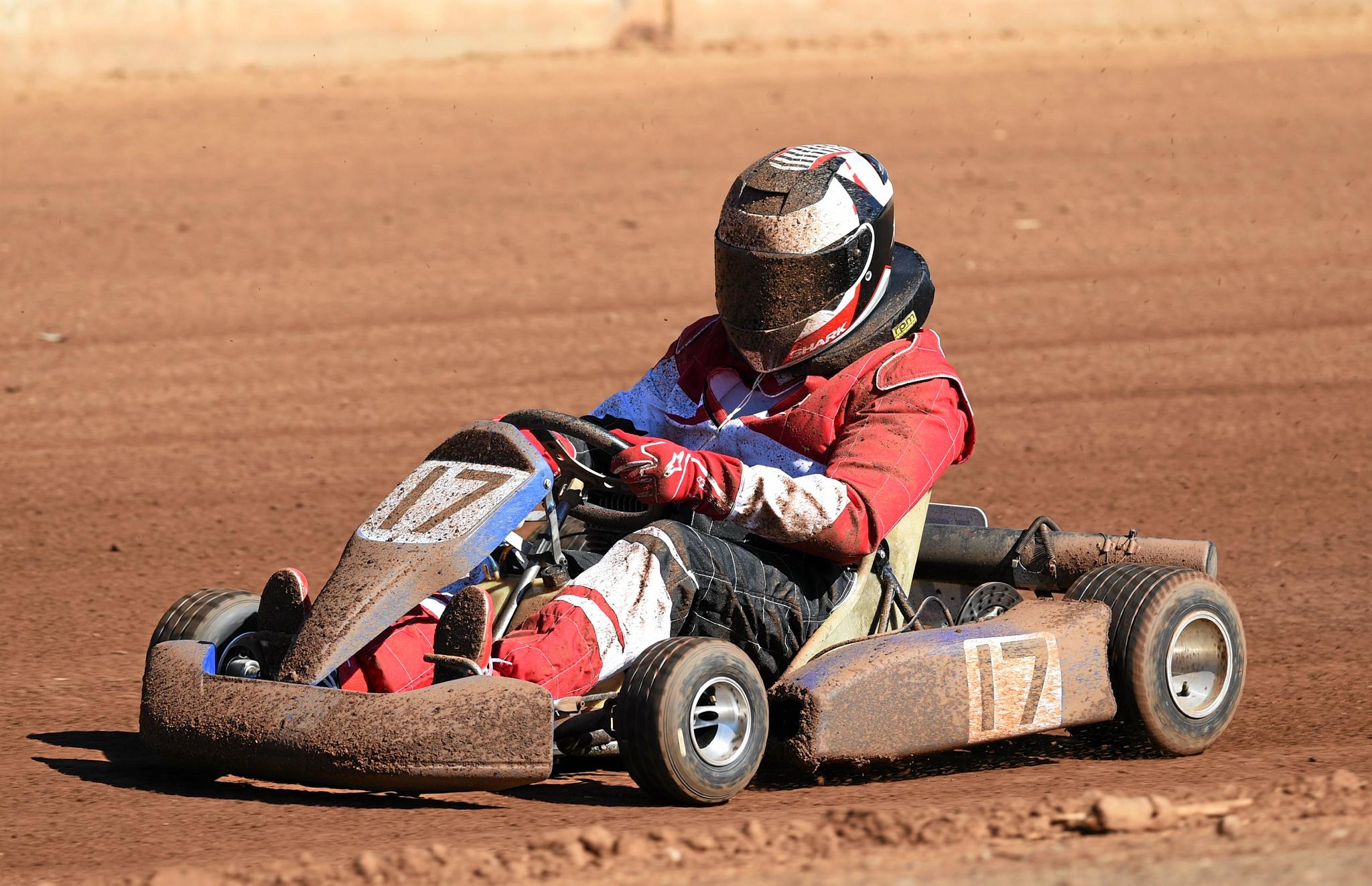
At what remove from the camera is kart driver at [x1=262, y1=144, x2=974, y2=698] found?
4.33 meters

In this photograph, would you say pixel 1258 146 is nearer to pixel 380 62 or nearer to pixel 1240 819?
pixel 380 62

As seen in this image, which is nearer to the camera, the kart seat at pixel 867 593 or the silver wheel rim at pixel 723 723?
the silver wheel rim at pixel 723 723

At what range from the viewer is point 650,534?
14.4 ft

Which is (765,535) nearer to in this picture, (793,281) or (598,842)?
(793,281)

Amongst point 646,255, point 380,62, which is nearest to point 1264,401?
point 646,255

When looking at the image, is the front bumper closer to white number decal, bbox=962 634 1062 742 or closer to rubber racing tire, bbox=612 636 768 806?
rubber racing tire, bbox=612 636 768 806

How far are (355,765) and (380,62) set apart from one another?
1341cm

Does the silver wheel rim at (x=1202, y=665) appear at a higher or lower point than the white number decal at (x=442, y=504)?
lower

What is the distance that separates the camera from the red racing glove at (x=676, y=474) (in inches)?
171

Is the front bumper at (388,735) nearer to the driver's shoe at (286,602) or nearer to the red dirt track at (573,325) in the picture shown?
the red dirt track at (573,325)

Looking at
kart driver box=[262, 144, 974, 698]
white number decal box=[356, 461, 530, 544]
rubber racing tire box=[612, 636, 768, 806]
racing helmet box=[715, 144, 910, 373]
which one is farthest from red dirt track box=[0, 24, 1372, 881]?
racing helmet box=[715, 144, 910, 373]

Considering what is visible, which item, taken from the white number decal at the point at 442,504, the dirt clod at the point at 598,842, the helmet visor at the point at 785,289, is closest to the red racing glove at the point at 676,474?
the white number decal at the point at 442,504

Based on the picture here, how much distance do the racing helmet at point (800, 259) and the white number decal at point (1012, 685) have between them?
0.81m

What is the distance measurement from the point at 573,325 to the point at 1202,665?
5.89 m
